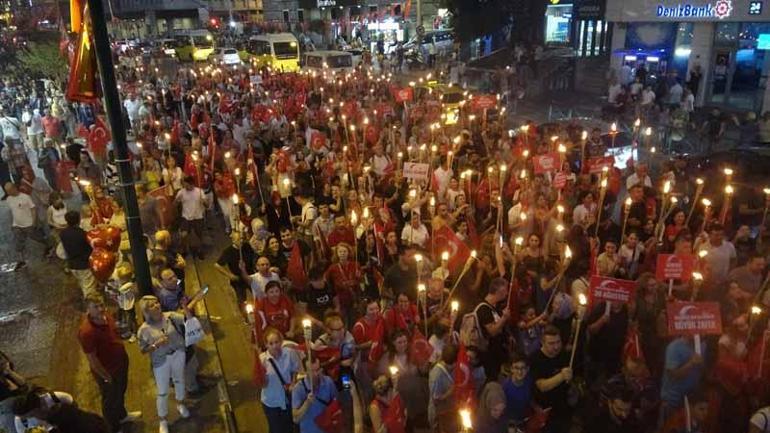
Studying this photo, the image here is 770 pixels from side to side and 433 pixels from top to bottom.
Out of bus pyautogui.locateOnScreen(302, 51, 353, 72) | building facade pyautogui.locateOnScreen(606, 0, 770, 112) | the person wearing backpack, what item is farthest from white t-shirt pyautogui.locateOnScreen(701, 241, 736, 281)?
bus pyautogui.locateOnScreen(302, 51, 353, 72)

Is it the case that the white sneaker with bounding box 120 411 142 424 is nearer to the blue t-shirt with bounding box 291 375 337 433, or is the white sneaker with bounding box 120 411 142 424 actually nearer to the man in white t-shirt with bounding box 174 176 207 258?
the blue t-shirt with bounding box 291 375 337 433

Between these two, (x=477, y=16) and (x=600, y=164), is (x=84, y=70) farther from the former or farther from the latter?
(x=477, y=16)

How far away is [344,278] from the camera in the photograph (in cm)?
702

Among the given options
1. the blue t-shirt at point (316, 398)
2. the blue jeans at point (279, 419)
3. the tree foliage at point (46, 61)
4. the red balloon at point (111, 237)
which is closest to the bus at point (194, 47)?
the tree foliage at point (46, 61)

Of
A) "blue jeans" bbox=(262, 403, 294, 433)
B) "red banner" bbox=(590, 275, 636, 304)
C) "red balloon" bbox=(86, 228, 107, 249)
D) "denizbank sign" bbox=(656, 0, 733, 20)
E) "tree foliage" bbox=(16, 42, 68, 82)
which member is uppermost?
"denizbank sign" bbox=(656, 0, 733, 20)

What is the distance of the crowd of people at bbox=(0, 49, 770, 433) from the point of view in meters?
5.06

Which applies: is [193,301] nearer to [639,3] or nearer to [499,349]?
[499,349]

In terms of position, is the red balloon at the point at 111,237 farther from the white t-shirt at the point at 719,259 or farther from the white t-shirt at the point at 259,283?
the white t-shirt at the point at 719,259

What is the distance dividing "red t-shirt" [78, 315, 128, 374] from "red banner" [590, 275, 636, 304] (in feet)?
14.6

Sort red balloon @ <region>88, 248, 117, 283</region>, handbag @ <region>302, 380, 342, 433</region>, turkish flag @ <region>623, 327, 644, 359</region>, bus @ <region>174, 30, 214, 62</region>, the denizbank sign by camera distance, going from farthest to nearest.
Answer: bus @ <region>174, 30, 214, 62</region> < the denizbank sign < red balloon @ <region>88, 248, 117, 283</region> < turkish flag @ <region>623, 327, 644, 359</region> < handbag @ <region>302, 380, 342, 433</region>

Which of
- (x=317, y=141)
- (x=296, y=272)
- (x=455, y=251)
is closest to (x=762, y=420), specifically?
(x=455, y=251)

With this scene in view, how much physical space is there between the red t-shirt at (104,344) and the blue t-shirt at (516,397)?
3525mm

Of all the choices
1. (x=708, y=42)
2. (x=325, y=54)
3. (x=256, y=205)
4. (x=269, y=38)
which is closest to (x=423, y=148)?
(x=256, y=205)

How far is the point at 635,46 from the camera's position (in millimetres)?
24641
